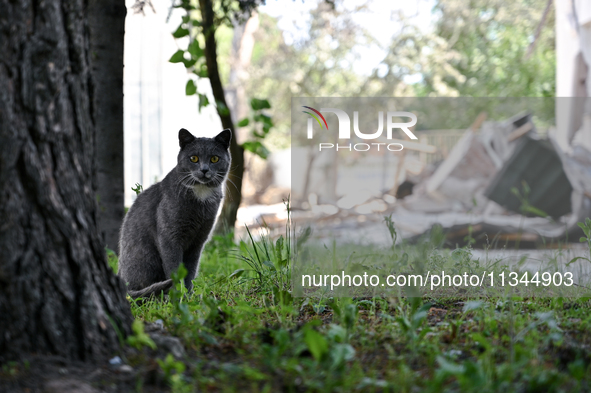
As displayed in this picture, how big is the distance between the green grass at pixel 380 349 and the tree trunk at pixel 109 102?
73.3 inches

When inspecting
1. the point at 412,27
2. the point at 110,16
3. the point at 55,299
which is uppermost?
the point at 412,27

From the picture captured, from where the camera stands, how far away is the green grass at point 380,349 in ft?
4.44

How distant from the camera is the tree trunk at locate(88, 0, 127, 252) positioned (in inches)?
144

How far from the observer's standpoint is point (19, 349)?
1.40 m

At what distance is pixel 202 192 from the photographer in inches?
117

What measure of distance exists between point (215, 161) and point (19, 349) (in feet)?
5.85

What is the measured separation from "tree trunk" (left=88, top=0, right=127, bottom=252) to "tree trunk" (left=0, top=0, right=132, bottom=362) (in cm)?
223

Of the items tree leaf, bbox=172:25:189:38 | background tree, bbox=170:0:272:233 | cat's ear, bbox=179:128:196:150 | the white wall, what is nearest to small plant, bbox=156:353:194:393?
cat's ear, bbox=179:128:196:150

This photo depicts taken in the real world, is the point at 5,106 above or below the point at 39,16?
below

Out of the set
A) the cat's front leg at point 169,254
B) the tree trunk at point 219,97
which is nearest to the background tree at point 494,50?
the tree trunk at point 219,97

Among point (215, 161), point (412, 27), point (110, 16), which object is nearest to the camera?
point (215, 161)

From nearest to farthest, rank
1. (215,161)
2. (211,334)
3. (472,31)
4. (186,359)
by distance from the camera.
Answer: (186,359)
(211,334)
(215,161)
(472,31)

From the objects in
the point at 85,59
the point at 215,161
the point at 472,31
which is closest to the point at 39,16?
the point at 85,59

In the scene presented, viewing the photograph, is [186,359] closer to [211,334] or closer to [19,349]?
[211,334]
